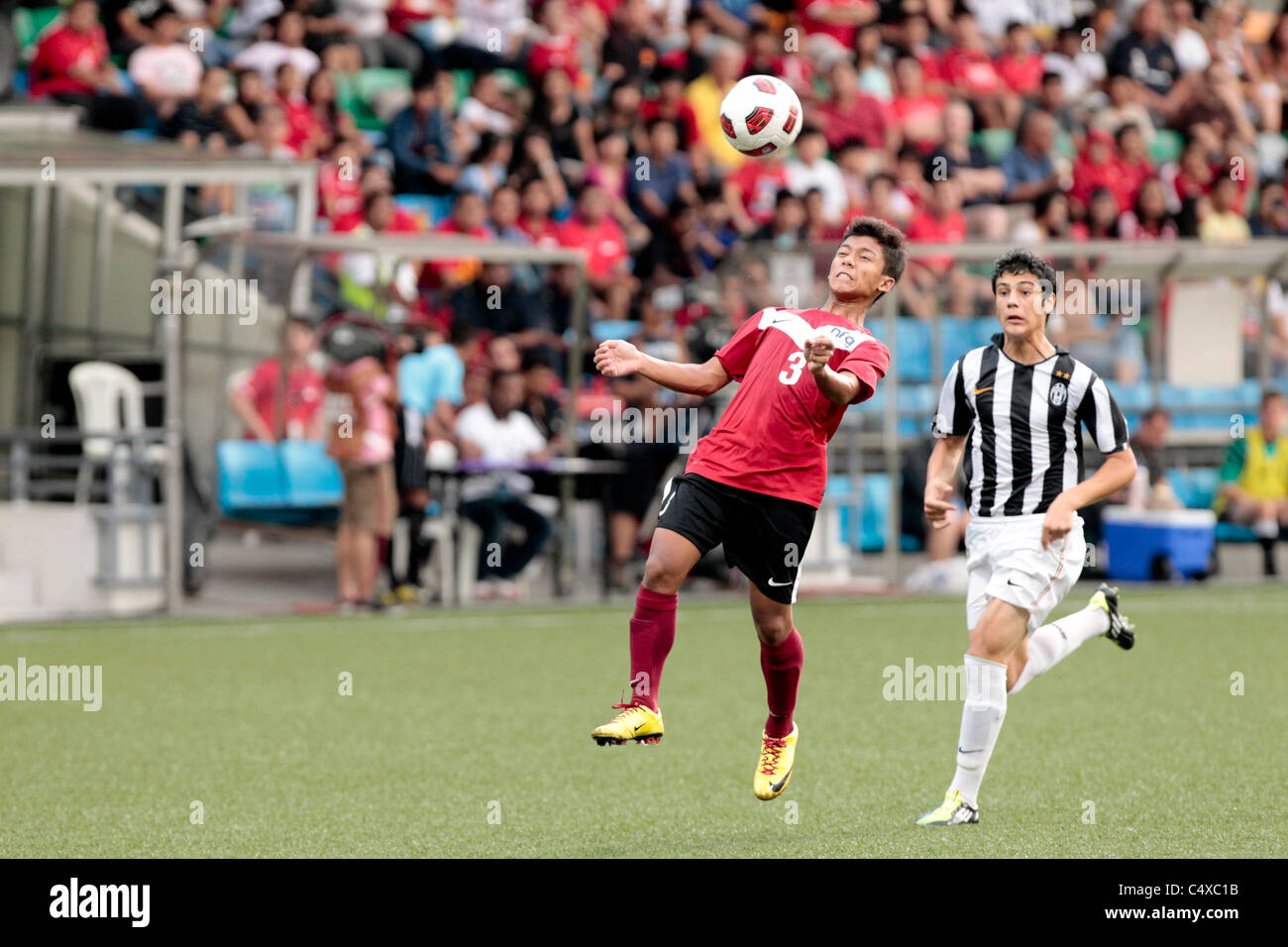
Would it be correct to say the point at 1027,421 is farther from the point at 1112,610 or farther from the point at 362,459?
the point at 362,459

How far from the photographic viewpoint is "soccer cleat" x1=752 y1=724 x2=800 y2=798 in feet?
21.4

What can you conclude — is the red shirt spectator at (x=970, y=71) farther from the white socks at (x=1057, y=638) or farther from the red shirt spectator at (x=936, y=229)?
the white socks at (x=1057, y=638)

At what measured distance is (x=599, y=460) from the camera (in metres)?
15.5

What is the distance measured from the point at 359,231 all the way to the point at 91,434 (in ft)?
12.1

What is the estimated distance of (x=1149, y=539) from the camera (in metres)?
15.6

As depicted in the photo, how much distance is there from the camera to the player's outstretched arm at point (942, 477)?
6.81 m

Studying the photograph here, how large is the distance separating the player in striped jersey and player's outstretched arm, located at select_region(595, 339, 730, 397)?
0.87m

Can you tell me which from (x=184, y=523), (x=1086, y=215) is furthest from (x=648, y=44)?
(x=184, y=523)

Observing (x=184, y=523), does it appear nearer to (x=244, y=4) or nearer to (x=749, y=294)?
(x=749, y=294)

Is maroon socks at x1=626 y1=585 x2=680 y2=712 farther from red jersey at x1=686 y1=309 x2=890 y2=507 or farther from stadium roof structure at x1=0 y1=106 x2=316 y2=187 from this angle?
stadium roof structure at x1=0 y1=106 x2=316 y2=187

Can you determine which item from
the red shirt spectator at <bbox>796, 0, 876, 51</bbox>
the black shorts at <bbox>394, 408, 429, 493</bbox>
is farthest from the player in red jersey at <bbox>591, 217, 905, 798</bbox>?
the red shirt spectator at <bbox>796, 0, 876, 51</bbox>

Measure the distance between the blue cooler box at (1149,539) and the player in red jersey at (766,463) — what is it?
31.2ft

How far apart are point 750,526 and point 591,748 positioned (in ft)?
7.79

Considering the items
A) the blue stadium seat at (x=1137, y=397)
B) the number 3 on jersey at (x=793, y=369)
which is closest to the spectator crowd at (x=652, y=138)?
the blue stadium seat at (x=1137, y=397)
